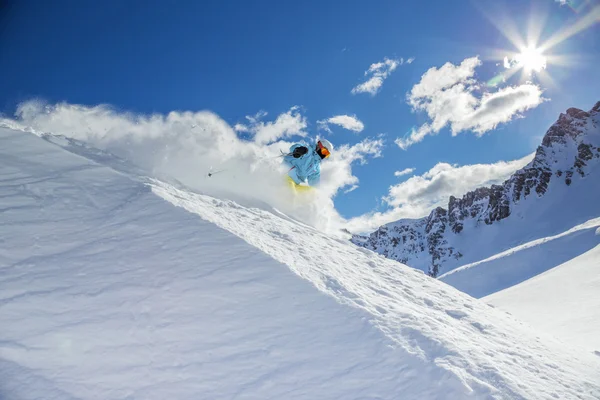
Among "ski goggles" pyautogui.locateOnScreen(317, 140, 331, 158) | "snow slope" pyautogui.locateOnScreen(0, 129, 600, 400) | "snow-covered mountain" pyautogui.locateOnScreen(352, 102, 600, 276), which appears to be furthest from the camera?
"snow-covered mountain" pyautogui.locateOnScreen(352, 102, 600, 276)

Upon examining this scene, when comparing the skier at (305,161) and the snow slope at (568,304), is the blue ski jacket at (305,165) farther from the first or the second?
the snow slope at (568,304)

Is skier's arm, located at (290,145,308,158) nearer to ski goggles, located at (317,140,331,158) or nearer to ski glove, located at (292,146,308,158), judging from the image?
ski glove, located at (292,146,308,158)

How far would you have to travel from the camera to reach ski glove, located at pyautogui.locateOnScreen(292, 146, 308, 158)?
12912mm

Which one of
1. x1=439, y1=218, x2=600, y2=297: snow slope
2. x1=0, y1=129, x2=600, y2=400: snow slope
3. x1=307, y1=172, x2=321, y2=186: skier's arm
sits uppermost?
x1=439, y1=218, x2=600, y2=297: snow slope

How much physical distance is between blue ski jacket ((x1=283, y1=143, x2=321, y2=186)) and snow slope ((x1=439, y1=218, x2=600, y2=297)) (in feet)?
156

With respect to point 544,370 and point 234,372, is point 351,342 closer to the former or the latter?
point 234,372

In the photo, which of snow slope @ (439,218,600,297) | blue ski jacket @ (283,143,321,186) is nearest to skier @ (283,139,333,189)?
blue ski jacket @ (283,143,321,186)

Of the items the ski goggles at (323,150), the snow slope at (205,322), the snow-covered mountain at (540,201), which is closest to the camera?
the snow slope at (205,322)

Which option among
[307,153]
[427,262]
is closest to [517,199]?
[427,262]

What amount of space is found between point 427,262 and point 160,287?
170 meters

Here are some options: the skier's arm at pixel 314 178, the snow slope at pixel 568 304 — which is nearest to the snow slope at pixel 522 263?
the snow slope at pixel 568 304

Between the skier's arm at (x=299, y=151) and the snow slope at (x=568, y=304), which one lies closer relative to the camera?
the skier's arm at (x=299, y=151)

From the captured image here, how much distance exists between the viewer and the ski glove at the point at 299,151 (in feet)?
42.4

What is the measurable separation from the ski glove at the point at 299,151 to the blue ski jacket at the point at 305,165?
2.9 inches
